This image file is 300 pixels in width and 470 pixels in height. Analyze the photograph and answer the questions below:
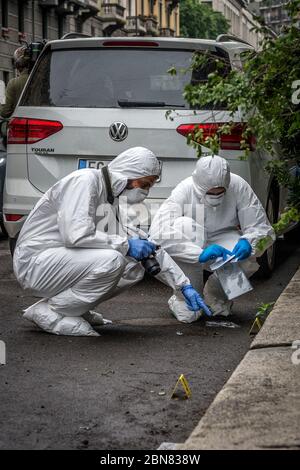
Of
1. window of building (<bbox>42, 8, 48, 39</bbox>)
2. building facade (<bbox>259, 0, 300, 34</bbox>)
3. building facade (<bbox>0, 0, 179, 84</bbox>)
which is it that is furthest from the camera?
window of building (<bbox>42, 8, 48, 39</bbox>)

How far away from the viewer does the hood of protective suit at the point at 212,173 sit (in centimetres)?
690

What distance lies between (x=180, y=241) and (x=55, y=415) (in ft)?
8.50

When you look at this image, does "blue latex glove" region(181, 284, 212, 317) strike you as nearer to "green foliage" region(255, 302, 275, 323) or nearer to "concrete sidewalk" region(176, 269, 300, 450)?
"green foliage" region(255, 302, 275, 323)

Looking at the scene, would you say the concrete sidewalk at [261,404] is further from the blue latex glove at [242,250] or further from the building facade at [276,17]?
the building facade at [276,17]

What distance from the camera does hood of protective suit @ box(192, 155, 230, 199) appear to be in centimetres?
690

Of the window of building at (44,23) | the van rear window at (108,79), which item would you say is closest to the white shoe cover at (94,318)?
the van rear window at (108,79)

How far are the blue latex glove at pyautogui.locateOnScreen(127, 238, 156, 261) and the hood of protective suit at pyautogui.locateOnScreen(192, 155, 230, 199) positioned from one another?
772mm

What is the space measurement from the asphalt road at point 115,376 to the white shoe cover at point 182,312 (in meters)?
0.06

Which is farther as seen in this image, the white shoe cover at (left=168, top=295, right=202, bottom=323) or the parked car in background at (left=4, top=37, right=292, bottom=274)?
the parked car in background at (left=4, top=37, right=292, bottom=274)

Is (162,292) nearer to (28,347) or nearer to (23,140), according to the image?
(23,140)

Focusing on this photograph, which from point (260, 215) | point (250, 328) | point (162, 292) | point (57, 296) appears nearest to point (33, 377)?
point (57, 296)

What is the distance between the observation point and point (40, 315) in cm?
641

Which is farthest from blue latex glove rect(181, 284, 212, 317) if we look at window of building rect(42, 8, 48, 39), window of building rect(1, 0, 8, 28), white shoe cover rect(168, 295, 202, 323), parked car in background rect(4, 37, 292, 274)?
window of building rect(42, 8, 48, 39)

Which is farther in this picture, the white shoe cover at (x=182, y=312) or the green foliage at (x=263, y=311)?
the white shoe cover at (x=182, y=312)
